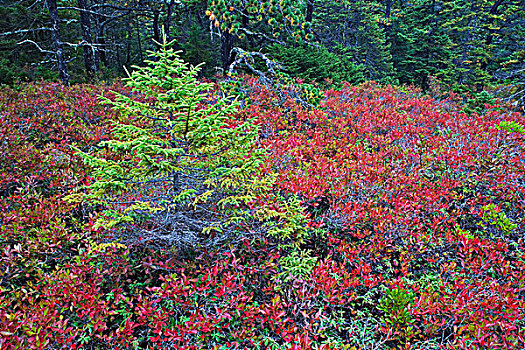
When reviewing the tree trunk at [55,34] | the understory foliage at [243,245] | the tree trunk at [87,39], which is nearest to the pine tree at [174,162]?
the understory foliage at [243,245]

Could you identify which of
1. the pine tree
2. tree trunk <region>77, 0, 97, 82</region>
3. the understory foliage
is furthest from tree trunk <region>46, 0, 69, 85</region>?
the pine tree

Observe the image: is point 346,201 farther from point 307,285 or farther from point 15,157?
point 15,157

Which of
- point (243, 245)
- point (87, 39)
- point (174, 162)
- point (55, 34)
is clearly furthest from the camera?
point (87, 39)

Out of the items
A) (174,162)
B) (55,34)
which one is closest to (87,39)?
(55,34)

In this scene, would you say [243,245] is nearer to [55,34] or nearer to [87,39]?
[55,34]

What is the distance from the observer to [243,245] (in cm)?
335

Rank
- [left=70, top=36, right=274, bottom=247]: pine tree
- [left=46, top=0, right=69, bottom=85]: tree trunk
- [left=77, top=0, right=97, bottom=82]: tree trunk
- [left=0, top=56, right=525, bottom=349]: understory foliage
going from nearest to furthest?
[left=0, top=56, right=525, bottom=349]: understory foliage, [left=70, top=36, right=274, bottom=247]: pine tree, [left=46, top=0, right=69, bottom=85]: tree trunk, [left=77, top=0, right=97, bottom=82]: tree trunk

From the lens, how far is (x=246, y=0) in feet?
18.2

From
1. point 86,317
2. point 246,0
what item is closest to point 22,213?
point 86,317

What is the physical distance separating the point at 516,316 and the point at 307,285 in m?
1.84

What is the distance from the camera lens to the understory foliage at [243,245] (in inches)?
Answer: 102

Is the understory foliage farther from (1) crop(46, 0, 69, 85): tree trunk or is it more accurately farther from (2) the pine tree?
(1) crop(46, 0, 69, 85): tree trunk

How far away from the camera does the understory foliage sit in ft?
8.52

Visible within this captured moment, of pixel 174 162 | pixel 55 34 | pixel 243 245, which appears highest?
pixel 55 34
